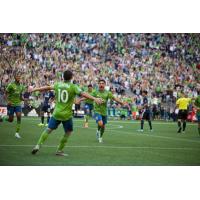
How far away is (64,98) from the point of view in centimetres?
873

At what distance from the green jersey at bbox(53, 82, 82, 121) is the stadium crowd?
11.7m

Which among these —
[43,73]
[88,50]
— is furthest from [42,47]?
[88,50]

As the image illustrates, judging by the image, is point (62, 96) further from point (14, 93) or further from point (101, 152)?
point (14, 93)

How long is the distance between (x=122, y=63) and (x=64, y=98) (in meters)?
17.3

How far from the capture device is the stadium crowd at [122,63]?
2128 cm

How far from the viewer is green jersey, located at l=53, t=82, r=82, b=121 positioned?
8.67 m

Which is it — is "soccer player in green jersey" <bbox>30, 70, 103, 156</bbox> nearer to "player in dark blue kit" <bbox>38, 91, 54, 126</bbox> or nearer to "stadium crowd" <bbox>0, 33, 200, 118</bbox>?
"player in dark blue kit" <bbox>38, 91, 54, 126</bbox>

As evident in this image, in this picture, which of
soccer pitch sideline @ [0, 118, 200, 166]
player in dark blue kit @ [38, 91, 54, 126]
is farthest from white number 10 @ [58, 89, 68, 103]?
player in dark blue kit @ [38, 91, 54, 126]

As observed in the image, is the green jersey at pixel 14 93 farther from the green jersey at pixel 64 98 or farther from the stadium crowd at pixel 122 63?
the stadium crowd at pixel 122 63

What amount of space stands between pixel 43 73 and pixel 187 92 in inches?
277

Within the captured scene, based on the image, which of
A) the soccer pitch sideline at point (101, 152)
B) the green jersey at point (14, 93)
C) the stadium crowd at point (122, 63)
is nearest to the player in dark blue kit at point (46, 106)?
the stadium crowd at point (122, 63)

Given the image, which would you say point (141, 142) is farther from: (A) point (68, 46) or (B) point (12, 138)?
(A) point (68, 46)

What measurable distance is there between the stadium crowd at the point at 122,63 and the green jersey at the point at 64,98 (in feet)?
38.4

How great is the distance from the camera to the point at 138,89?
2486cm
